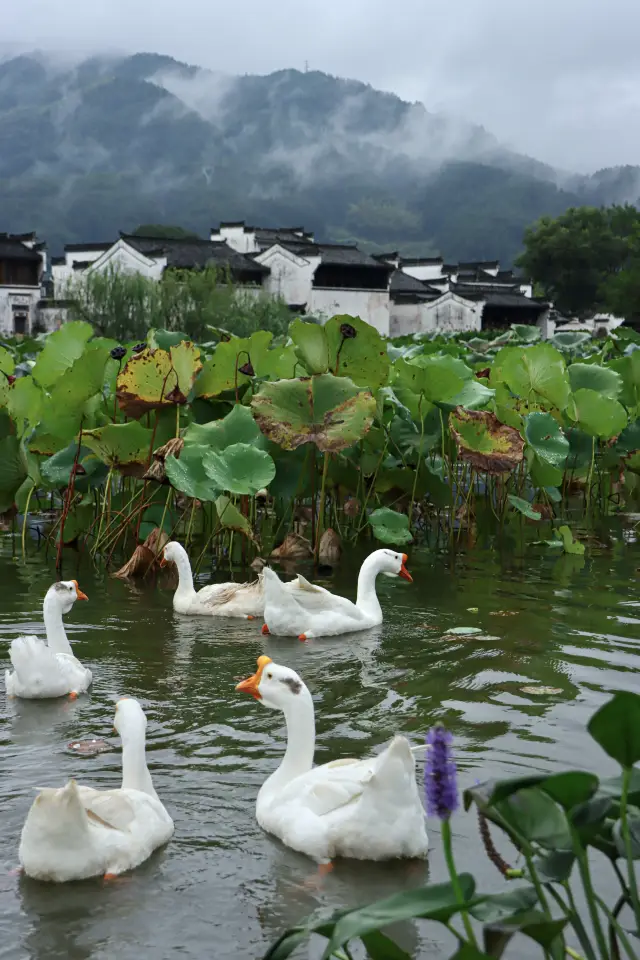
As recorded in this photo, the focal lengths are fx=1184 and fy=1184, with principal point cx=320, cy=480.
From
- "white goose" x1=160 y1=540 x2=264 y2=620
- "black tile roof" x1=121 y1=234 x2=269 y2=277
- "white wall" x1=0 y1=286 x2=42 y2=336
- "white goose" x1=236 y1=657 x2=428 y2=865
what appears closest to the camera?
"white goose" x1=236 y1=657 x2=428 y2=865

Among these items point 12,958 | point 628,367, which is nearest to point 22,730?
point 12,958

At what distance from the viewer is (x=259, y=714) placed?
4.96 metres

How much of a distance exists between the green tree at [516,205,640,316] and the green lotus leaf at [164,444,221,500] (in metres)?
53.2

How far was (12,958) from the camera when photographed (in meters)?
3.03

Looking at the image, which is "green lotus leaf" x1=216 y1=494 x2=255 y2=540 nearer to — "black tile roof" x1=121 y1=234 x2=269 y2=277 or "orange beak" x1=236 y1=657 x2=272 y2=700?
"orange beak" x1=236 y1=657 x2=272 y2=700

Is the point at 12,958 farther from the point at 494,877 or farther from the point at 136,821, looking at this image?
the point at 494,877

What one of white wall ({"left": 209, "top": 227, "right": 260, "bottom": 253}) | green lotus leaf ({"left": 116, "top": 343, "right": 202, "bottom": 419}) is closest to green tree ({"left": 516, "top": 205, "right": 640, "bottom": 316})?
white wall ({"left": 209, "top": 227, "right": 260, "bottom": 253})

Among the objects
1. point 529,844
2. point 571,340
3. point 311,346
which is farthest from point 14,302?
point 529,844

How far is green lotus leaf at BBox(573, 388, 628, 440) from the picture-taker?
923 cm

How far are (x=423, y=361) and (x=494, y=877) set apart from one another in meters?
5.29

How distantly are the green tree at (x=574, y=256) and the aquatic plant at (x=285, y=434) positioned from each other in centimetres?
5092

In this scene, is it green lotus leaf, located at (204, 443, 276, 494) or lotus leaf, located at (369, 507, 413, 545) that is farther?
lotus leaf, located at (369, 507, 413, 545)

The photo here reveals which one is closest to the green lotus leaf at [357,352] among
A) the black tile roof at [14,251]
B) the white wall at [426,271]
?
the black tile roof at [14,251]

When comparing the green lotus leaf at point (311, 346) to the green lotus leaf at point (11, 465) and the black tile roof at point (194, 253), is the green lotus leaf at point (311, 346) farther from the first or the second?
the black tile roof at point (194, 253)
